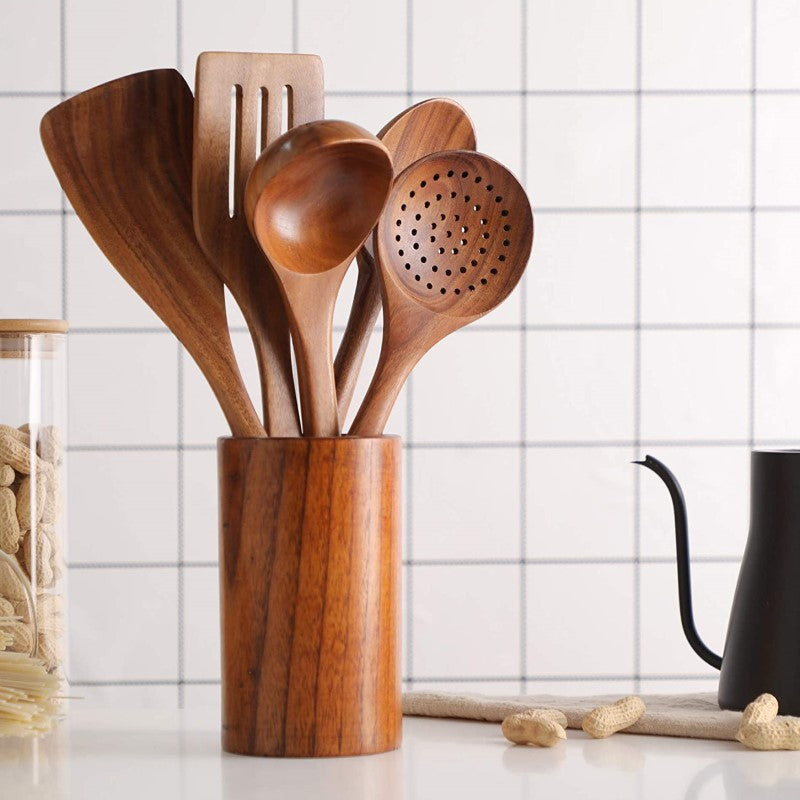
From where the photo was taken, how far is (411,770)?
0.54 m

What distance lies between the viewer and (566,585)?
1.30 metres

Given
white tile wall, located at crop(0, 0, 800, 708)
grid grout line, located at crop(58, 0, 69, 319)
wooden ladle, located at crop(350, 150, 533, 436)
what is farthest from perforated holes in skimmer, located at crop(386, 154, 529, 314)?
grid grout line, located at crop(58, 0, 69, 319)

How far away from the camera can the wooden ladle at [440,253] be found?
569 mm

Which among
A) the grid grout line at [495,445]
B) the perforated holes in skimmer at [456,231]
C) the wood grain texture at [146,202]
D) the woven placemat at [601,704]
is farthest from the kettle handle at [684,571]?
the grid grout line at [495,445]

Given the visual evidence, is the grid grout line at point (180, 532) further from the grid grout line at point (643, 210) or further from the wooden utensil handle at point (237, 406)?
the wooden utensil handle at point (237, 406)

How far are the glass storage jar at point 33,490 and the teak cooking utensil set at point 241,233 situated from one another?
0.11m

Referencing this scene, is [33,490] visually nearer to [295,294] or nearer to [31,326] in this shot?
[31,326]

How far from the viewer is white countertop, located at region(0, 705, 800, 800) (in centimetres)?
51

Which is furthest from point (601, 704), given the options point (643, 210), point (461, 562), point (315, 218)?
point (643, 210)

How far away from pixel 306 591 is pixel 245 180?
8.1 inches

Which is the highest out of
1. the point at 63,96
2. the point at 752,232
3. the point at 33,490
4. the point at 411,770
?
the point at 63,96

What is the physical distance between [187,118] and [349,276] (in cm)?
71

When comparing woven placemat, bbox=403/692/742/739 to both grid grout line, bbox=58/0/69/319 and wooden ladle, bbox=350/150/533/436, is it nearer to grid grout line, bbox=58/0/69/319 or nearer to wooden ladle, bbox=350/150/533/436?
wooden ladle, bbox=350/150/533/436

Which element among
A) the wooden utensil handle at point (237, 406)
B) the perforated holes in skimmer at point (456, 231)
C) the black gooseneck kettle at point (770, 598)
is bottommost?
the black gooseneck kettle at point (770, 598)
